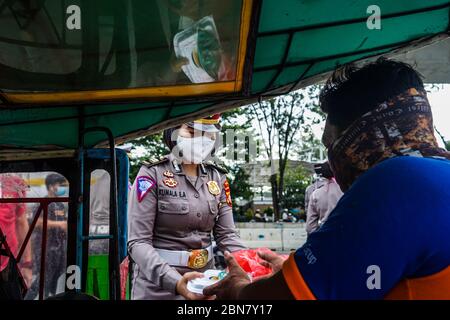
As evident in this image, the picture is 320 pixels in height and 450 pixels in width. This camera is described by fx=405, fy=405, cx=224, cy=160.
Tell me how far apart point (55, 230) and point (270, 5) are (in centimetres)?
213

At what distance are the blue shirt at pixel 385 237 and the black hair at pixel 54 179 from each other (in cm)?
220

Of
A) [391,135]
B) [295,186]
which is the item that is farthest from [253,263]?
[295,186]

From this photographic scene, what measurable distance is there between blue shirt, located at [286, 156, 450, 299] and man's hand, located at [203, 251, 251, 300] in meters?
0.33

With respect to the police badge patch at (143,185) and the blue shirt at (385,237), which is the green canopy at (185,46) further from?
the blue shirt at (385,237)

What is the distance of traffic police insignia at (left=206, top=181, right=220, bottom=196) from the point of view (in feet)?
7.79

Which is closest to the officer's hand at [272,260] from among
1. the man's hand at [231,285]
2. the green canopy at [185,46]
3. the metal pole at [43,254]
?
the man's hand at [231,285]

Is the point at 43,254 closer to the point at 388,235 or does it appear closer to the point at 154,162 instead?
the point at 154,162

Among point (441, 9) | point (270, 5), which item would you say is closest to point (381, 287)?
point (270, 5)

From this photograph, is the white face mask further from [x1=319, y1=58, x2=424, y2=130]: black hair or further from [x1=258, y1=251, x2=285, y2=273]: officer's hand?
[x1=319, y1=58, x2=424, y2=130]: black hair

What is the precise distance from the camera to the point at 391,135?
1.05m

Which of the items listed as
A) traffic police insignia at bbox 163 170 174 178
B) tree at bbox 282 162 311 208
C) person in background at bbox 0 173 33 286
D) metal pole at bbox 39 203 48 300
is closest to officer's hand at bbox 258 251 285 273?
traffic police insignia at bbox 163 170 174 178

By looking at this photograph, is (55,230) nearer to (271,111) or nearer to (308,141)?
(271,111)

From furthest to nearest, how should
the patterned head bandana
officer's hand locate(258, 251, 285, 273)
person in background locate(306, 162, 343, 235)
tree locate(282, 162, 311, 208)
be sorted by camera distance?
1. tree locate(282, 162, 311, 208)
2. person in background locate(306, 162, 343, 235)
3. officer's hand locate(258, 251, 285, 273)
4. the patterned head bandana

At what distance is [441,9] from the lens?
1626 mm
